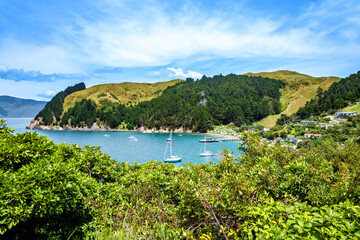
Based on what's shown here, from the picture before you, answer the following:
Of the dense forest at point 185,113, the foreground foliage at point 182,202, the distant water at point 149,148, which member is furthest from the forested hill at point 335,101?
the foreground foliage at point 182,202

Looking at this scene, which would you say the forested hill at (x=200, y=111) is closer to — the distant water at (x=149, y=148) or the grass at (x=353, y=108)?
the distant water at (x=149, y=148)

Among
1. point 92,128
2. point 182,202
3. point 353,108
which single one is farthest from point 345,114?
point 92,128

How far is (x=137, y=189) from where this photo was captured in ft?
29.0

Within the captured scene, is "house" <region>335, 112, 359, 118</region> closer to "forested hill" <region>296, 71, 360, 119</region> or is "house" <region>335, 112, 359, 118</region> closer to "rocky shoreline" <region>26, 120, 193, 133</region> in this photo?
"forested hill" <region>296, 71, 360, 119</region>

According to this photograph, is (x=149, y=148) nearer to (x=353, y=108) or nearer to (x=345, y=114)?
(x=345, y=114)

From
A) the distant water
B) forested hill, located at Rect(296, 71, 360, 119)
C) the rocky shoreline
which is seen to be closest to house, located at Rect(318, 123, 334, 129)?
forested hill, located at Rect(296, 71, 360, 119)

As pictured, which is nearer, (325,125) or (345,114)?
(325,125)

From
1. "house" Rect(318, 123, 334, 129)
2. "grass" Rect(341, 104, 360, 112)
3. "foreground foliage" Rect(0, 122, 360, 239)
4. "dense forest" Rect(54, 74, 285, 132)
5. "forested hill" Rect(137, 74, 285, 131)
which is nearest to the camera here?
"foreground foliage" Rect(0, 122, 360, 239)

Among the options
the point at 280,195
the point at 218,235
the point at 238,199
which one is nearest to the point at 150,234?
the point at 218,235

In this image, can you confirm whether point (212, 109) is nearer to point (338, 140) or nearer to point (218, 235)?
point (338, 140)

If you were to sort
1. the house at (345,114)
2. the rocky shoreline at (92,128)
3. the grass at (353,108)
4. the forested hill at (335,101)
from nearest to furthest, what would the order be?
1. the house at (345,114)
2. the grass at (353,108)
3. the forested hill at (335,101)
4. the rocky shoreline at (92,128)

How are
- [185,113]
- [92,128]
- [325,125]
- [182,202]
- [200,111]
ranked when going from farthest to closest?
[92,128], [185,113], [200,111], [325,125], [182,202]

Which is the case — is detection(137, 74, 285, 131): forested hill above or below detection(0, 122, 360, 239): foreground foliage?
above

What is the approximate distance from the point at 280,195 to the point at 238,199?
2223mm
